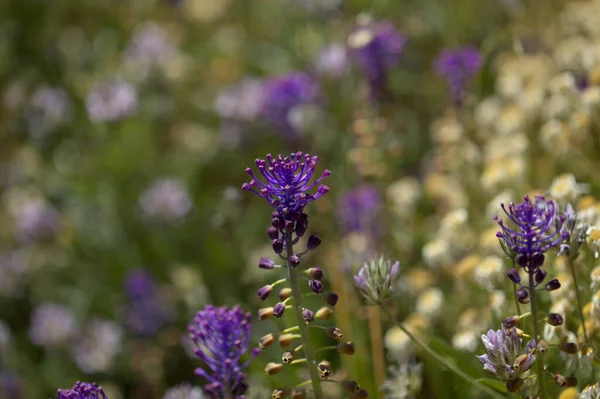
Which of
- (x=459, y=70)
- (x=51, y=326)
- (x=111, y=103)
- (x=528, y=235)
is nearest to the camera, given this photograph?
(x=528, y=235)

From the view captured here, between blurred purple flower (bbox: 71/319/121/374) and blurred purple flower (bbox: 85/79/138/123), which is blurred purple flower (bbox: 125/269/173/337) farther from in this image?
blurred purple flower (bbox: 85/79/138/123)

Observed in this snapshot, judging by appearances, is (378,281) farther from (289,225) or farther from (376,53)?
(376,53)

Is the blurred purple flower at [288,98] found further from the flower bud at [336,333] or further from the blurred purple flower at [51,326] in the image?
the flower bud at [336,333]

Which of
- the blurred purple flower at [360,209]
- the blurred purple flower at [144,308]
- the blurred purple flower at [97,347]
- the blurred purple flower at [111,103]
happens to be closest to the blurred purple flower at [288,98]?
the blurred purple flower at [360,209]

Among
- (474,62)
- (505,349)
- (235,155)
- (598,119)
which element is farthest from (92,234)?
(505,349)

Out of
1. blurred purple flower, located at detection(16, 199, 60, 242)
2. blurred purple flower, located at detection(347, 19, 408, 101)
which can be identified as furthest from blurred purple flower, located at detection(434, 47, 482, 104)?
blurred purple flower, located at detection(16, 199, 60, 242)

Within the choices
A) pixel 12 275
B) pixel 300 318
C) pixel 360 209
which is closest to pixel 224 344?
pixel 300 318
